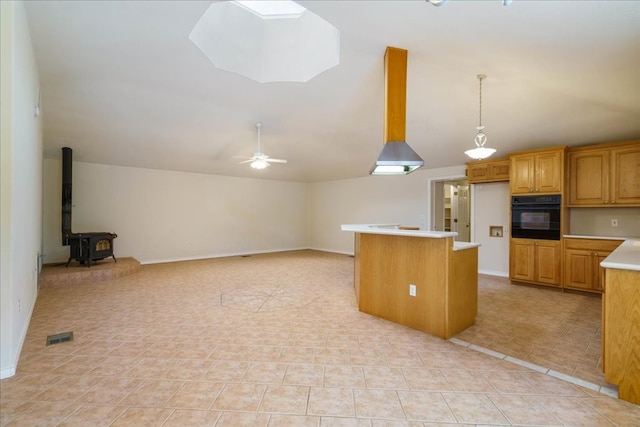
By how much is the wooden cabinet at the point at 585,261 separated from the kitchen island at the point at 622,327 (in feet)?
9.53

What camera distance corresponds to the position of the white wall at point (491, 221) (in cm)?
566

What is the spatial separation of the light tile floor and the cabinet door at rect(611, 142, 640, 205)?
158 cm

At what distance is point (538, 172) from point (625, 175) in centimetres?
102

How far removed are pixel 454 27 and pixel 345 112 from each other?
223 centimetres

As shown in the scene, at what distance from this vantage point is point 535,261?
4828 mm

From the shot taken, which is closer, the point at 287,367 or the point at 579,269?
the point at 287,367

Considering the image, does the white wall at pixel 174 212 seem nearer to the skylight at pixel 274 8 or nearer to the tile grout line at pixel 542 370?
the skylight at pixel 274 8

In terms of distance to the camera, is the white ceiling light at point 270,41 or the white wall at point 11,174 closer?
the white wall at point 11,174

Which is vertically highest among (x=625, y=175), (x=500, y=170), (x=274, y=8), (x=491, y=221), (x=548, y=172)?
(x=274, y=8)

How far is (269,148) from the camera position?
6.26 meters

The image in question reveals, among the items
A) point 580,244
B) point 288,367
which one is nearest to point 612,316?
point 288,367

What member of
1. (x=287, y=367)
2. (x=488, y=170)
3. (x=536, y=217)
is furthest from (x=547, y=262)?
(x=287, y=367)

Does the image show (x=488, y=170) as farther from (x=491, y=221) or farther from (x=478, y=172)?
(x=491, y=221)

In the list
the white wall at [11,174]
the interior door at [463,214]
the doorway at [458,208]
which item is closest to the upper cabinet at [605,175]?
the doorway at [458,208]
